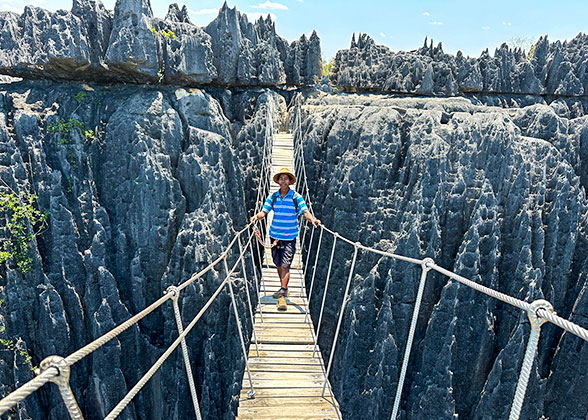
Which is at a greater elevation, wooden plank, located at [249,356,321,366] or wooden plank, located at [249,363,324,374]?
wooden plank, located at [249,356,321,366]

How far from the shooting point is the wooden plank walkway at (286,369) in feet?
6.47

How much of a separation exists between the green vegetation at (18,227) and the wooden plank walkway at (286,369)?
677 cm

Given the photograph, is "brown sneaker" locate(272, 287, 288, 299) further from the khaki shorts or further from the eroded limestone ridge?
the eroded limestone ridge

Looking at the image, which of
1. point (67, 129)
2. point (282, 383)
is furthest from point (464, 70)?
→ point (282, 383)

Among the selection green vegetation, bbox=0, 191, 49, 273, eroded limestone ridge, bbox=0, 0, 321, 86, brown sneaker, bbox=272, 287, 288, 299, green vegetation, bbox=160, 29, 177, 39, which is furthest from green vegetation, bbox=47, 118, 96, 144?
brown sneaker, bbox=272, 287, 288, 299

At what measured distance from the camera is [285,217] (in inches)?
121

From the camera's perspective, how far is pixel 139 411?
295 inches

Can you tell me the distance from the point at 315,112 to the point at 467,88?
323 inches

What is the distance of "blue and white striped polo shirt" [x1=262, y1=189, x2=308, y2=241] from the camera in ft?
10.0

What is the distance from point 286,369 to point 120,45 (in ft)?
27.3

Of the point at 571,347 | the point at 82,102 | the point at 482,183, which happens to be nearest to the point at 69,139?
the point at 82,102

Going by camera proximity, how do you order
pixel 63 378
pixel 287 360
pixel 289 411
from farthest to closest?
pixel 287 360, pixel 289 411, pixel 63 378

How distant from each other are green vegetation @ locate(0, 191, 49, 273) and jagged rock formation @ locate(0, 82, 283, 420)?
0.16m

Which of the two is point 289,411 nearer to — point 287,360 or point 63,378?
point 287,360
